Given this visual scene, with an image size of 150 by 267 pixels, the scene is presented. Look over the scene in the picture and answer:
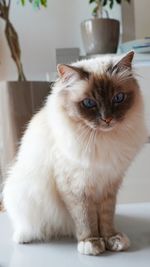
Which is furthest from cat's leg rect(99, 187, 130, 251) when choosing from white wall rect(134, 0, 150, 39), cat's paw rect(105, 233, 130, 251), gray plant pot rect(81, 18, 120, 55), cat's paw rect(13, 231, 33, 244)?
white wall rect(134, 0, 150, 39)

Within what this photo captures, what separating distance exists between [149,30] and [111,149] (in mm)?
1329

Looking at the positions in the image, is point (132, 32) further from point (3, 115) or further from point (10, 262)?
point (10, 262)

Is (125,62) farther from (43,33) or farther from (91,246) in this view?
(43,33)

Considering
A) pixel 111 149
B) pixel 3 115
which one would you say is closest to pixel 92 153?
pixel 111 149

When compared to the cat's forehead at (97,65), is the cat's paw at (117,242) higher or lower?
lower

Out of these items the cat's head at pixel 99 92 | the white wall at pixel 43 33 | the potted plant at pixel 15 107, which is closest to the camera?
the cat's head at pixel 99 92

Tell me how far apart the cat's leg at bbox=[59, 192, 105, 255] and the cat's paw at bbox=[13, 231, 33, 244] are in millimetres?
123

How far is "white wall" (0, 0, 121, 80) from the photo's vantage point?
2072mm

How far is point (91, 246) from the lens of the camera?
0.77 meters

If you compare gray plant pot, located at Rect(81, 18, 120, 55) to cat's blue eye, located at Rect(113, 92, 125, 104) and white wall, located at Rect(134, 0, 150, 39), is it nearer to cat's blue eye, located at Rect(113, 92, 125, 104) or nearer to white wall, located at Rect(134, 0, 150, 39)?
white wall, located at Rect(134, 0, 150, 39)

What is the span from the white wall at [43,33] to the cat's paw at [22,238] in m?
1.37

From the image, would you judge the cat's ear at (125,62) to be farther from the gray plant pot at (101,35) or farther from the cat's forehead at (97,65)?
the gray plant pot at (101,35)

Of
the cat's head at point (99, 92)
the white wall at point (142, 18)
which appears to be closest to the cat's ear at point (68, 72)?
the cat's head at point (99, 92)

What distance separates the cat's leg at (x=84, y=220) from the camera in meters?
0.79
